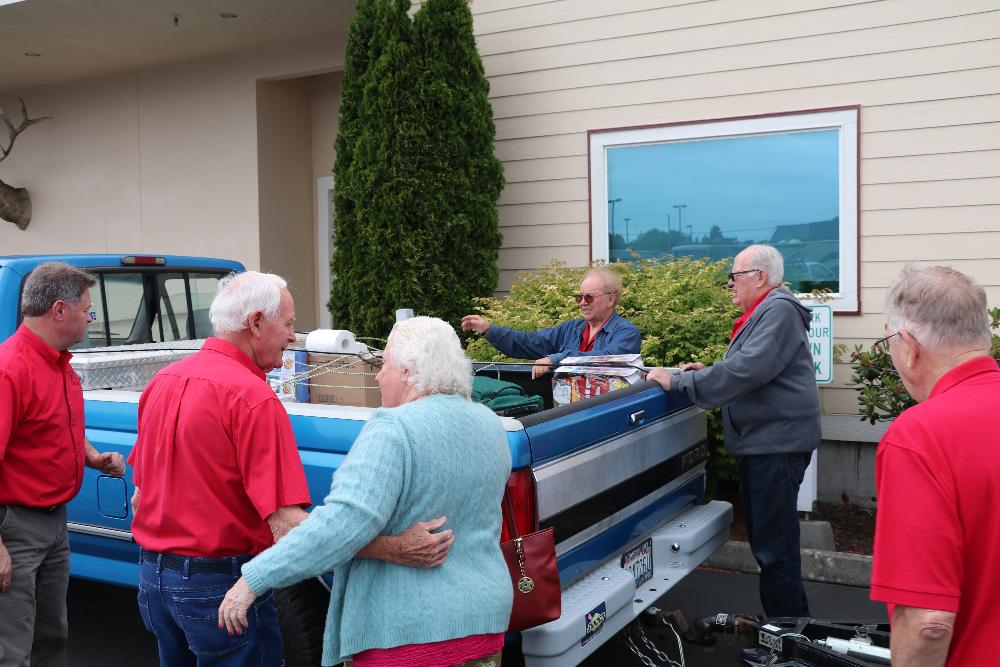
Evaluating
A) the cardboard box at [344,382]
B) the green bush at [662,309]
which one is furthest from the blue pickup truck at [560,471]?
the green bush at [662,309]

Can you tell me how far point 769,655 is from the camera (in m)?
3.64

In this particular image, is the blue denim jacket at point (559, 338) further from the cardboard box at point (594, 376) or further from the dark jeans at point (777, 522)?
the dark jeans at point (777, 522)

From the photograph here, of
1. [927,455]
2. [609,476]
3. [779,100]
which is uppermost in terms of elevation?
[779,100]

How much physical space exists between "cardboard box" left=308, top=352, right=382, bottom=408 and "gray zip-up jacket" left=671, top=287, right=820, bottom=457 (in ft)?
4.68

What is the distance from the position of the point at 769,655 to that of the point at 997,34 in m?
5.11

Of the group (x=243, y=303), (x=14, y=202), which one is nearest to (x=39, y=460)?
(x=243, y=303)

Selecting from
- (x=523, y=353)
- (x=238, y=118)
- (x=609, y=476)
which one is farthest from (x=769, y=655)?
(x=238, y=118)

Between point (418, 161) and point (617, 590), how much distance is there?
5208mm

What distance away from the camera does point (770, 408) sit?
430cm

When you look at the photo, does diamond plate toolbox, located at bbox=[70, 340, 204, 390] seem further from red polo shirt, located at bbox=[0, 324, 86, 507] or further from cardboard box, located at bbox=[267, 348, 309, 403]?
red polo shirt, located at bbox=[0, 324, 86, 507]

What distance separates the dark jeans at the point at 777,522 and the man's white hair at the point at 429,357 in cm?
229

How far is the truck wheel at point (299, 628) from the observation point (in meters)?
3.28

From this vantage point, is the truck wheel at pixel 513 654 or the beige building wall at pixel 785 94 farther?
the beige building wall at pixel 785 94

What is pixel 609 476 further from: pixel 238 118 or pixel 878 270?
pixel 238 118
